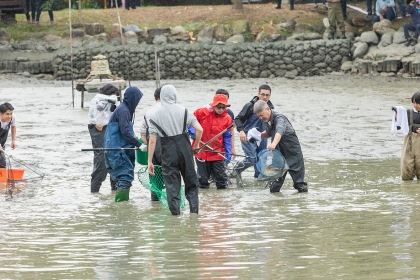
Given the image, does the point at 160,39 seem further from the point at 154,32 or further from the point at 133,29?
the point at 133,29

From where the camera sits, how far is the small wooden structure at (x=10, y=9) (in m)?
34.3

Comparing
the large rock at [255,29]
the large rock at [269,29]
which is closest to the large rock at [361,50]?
the large rock at [269,29]

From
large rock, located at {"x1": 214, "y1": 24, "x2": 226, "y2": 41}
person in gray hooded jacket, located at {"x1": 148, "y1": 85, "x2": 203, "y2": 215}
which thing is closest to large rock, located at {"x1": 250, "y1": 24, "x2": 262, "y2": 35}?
large rock, located at {"x1": 214, "y1": 24, "x2": 226, "y2": 41}

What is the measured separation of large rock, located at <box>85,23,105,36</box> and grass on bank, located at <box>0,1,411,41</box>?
29 centimetres

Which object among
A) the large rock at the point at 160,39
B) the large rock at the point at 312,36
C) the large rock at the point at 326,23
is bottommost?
the large rock at the point at 160,39

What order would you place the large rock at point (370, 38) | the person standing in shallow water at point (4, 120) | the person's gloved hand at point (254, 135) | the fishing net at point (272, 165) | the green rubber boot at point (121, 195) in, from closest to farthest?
the green rubber boot at point (121, 195)
the fishing net at point (272, 165)
the person's gloved hand at point (254, 135)
the person standing in shallow water at point (4, 120)
the large rock at point (370, 38)

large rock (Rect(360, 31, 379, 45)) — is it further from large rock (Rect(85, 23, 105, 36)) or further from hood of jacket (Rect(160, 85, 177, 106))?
hood of jacket (Rect(160, 85, 177, 106))

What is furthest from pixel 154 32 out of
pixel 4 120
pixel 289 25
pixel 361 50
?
pixel 4 120

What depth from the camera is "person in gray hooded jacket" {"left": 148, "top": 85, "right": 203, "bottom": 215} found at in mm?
10648

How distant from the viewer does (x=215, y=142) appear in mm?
13109

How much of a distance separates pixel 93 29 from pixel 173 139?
Answer: 78.0 ft

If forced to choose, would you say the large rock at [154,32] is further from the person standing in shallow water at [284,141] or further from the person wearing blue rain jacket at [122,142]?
the person wearing blue rain jacket at [122,142]

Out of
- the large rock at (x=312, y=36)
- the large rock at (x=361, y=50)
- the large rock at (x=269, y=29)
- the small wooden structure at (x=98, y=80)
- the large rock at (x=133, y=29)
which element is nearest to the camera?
the small wooden structure at (x=98, y=80)

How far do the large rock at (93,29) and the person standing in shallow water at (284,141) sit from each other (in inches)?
855
